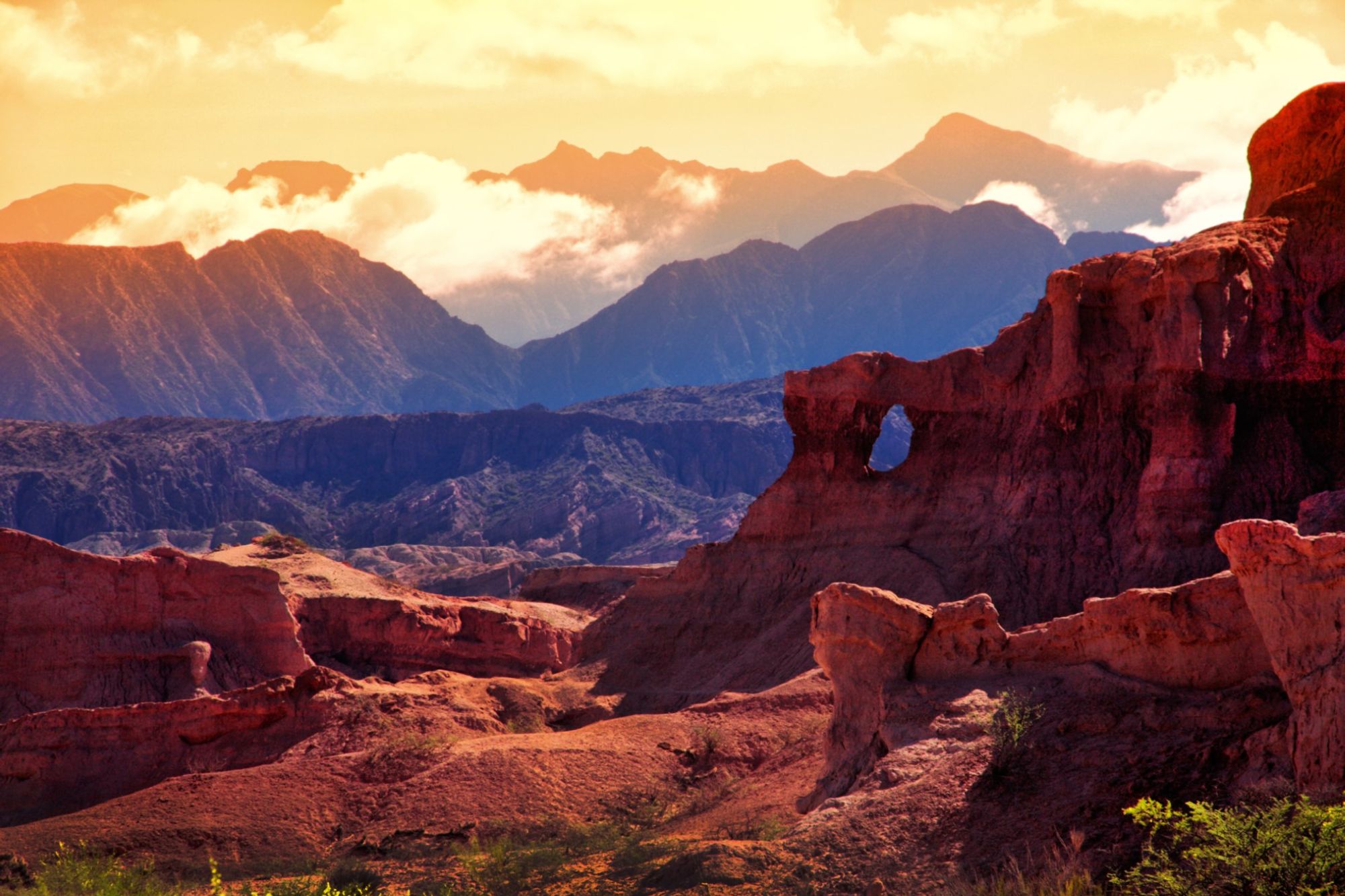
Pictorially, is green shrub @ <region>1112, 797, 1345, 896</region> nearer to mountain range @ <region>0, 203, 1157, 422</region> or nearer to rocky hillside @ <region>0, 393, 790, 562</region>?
rocky hillside @ <region>0, 393, 790, 562</region>

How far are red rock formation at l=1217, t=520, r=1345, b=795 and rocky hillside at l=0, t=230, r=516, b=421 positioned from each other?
152472mm

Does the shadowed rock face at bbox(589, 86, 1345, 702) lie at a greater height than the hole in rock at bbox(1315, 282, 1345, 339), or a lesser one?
lesser

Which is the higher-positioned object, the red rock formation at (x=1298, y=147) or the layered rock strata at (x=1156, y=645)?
the red rock formation at (x=1298, y=147)

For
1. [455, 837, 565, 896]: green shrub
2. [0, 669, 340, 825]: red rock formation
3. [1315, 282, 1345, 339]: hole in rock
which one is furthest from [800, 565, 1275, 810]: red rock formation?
[1315, 282, 1345, 339]: hole in rock

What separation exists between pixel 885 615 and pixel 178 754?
15.5 metres

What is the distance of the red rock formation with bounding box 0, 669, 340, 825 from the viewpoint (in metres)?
32.5

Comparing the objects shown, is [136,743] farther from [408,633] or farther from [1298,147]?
[1298,147]

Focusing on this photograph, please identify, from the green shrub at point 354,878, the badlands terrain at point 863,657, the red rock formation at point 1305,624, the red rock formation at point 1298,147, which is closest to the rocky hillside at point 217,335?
the badlands terrain at point 863,657

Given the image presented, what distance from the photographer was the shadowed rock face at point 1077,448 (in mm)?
34469

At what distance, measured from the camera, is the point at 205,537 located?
137 metres

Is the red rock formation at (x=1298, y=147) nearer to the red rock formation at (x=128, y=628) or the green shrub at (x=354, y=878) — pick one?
the green shrub at (x=354, y=878)

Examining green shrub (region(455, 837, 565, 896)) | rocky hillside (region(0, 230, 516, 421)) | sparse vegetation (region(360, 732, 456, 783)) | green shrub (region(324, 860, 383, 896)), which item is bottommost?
green shrub (region(324, 860, 383, 896))

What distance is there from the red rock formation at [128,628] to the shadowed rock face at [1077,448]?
10.2 meters

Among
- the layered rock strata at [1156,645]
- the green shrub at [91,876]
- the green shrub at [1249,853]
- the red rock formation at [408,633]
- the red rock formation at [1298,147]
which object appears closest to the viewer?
the green shrub at [1249,853]
